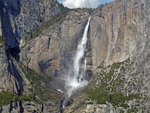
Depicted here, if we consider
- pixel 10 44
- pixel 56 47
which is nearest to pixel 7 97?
pixel 10 44

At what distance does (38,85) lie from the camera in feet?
382

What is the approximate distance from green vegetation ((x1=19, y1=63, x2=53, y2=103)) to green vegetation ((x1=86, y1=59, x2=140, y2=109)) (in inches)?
512

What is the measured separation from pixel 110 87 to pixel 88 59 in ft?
92.3

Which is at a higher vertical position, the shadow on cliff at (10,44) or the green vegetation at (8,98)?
the shadow on cliff at (10,44)

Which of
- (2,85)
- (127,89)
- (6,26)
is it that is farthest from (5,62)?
(127,89)

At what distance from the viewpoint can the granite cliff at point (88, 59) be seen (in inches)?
3900

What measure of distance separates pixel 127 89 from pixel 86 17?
45052 mm

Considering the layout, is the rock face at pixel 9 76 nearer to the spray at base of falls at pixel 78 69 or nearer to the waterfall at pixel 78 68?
the spray at base of falls at pixel 78 69

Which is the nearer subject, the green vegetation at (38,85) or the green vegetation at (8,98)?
the green vegetation at (8,98)

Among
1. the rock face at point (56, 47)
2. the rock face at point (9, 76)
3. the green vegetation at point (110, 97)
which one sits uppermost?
the rock face at point (56, 47)

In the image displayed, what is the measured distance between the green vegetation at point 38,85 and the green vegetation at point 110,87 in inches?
512

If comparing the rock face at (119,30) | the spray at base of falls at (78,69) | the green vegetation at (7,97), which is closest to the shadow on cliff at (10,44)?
the green vegetation at (7,97)

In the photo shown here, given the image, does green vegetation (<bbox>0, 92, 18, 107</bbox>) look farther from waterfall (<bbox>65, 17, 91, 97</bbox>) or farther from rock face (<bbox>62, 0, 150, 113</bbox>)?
waterfall (<bbox>65, 17, 91, 97</bbox>)

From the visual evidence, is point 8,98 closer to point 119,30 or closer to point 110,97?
point 110,97
